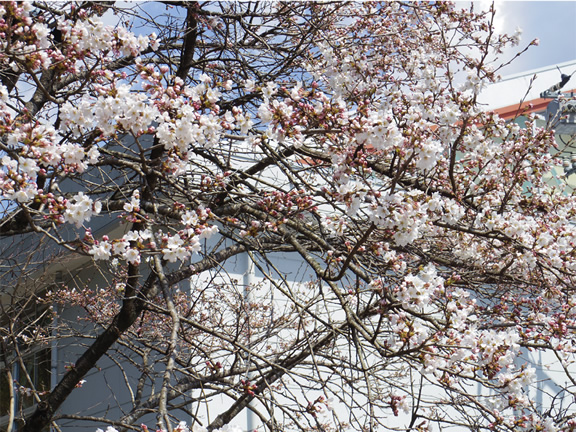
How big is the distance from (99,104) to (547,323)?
2.89m

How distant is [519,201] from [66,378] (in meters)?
3.50

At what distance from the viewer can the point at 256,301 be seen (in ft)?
25.4

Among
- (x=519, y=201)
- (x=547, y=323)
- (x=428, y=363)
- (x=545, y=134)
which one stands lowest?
(x=428, y=363)

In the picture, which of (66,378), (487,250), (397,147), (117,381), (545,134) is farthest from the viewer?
(117,381)

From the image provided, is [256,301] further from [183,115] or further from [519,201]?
[183,115]

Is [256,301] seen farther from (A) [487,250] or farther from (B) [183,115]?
(B) [183,115]

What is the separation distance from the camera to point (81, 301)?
24.2 feet

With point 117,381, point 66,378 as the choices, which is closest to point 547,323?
point 66,378

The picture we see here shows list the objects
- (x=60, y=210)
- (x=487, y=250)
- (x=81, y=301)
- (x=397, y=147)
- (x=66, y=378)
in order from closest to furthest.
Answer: (x=60, y=210)
(x=397, y=147)
(x=487, y=250)
(x=66, y=378)
(x=81, y=301)

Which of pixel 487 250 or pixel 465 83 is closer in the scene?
pixel 465 83

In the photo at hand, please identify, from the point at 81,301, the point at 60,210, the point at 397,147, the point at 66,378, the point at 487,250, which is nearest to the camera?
the point at 60,210

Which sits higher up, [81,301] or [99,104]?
[81,301]

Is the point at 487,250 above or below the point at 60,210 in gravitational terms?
above

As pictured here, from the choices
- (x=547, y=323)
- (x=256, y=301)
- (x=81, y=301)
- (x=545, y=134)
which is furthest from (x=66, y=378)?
(x=545, y=134)
